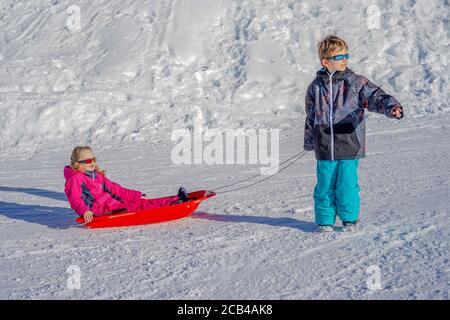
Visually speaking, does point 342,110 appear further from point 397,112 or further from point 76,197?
point 76,197

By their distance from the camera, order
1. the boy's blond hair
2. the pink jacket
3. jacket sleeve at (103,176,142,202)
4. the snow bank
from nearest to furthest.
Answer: the boy's blond hair, the pink jacket, jacket sleeve at (103,176,142,202), the snow bank

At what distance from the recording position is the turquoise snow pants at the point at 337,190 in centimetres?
450

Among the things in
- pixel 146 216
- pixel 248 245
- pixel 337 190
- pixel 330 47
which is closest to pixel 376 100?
pixel 330 47

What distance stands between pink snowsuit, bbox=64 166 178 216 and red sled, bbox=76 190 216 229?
0.18 metres

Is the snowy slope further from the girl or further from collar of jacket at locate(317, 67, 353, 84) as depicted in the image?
collar of jacket at locate(317, 67, 353, 84)

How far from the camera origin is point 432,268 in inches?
144

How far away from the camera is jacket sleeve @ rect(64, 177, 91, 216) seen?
5.09m

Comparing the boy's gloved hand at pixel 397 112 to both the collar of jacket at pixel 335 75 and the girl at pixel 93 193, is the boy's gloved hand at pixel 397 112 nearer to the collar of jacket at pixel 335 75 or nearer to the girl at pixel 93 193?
the collar of jacket at pixel 335 75

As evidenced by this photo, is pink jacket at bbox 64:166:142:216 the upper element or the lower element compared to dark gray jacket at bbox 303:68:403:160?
lower

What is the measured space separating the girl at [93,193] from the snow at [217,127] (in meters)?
0.28

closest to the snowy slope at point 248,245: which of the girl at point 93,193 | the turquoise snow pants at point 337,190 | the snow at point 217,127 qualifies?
the snow at point 217,127

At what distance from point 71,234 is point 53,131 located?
4962 millimetres

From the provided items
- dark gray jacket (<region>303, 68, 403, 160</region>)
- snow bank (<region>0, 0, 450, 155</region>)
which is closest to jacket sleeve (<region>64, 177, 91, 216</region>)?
dark gray jacket (<region>303, 68, 403, 160</region>)

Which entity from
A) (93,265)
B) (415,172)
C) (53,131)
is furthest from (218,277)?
(53,131)
